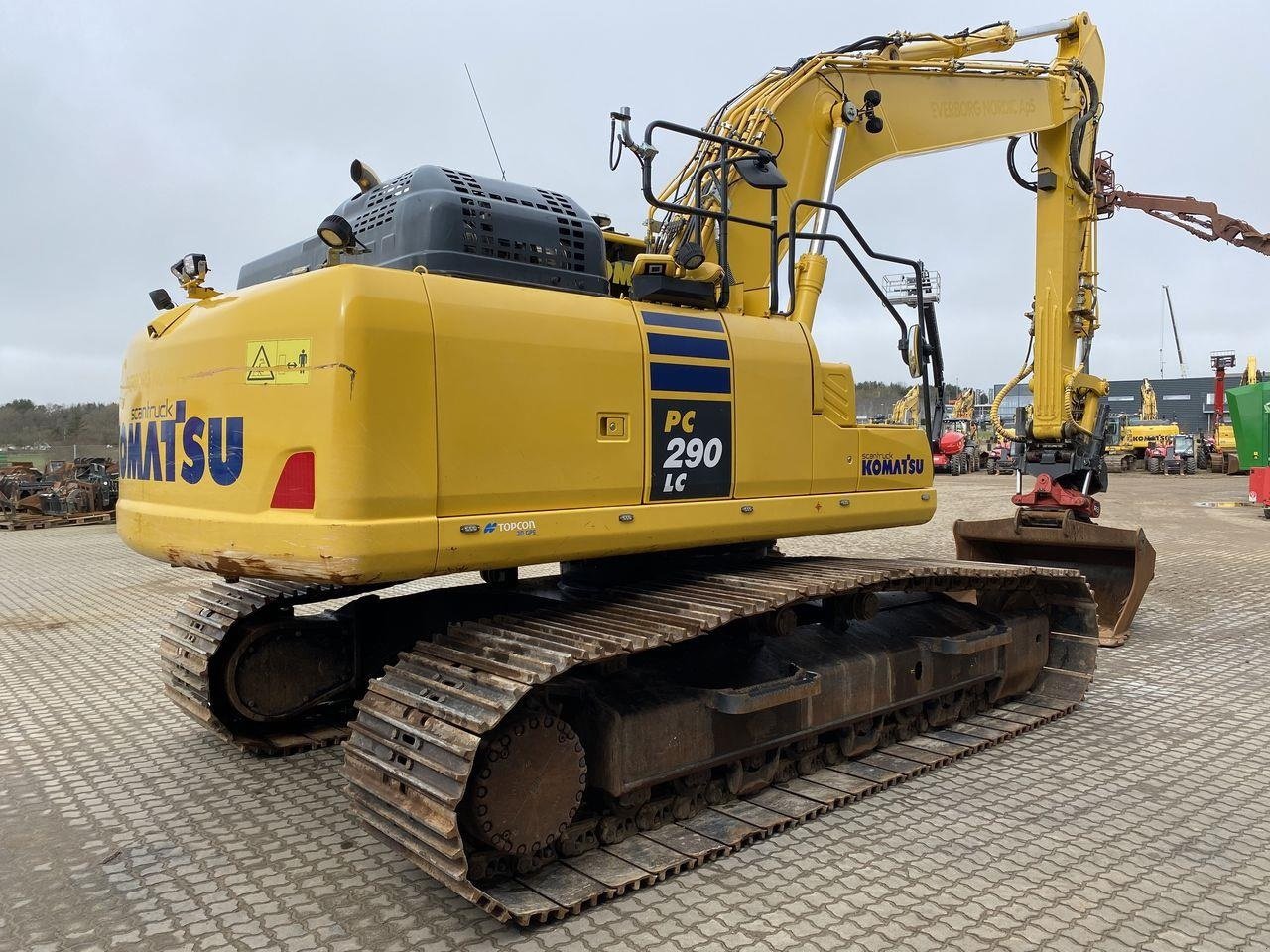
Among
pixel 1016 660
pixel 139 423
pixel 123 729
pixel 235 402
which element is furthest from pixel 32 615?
pixel 1016 660

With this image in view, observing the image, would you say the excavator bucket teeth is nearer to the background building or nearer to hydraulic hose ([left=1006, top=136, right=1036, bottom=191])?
hydraulic hose ([left=1006, top=136, right=1036, bottom=191])

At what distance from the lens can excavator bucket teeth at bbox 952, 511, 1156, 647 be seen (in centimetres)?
738

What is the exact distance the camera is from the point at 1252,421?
17844mm

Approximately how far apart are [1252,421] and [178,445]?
19.7 m

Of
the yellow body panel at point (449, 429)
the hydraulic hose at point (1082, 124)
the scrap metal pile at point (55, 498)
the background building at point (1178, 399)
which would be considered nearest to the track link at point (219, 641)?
the yellow body panel at point (449, 429)

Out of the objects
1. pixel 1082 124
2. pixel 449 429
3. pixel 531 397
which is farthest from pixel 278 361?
pixel 1082 124

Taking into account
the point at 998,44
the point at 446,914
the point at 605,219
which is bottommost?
the point at 446,914

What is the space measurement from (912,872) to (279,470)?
2704 mm

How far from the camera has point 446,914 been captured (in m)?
3.21

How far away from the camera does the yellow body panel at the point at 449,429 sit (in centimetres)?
305

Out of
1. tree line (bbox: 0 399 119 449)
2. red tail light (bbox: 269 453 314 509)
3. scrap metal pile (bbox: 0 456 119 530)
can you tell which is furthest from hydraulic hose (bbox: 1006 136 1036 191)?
tree line (bbox: 0 399 119 449)

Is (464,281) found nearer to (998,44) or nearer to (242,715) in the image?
(242,715)

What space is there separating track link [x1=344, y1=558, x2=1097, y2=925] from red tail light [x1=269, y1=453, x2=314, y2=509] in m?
0.76

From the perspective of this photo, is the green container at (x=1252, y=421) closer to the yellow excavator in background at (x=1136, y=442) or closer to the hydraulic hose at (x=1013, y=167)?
the hydraulic hose at (x=1013, y=167)
